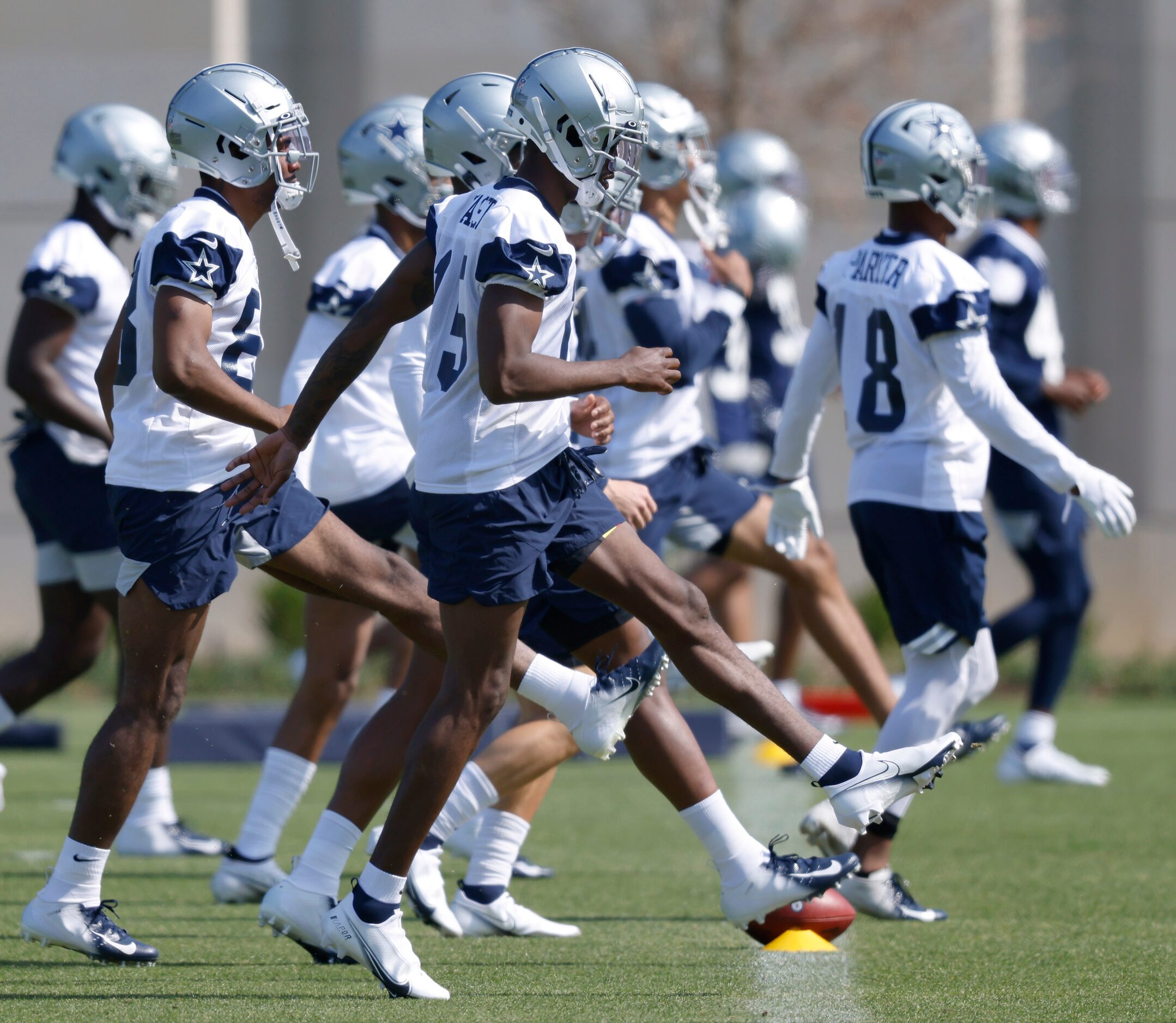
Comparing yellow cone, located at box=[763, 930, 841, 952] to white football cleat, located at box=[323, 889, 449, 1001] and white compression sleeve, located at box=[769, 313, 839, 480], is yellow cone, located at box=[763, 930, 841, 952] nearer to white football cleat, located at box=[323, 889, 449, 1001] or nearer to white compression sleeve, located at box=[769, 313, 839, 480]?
white football cleat, located at box=[323, 889, 449, 1001]

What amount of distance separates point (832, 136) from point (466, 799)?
9905 millimetres

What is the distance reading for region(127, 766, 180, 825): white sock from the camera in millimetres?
6223

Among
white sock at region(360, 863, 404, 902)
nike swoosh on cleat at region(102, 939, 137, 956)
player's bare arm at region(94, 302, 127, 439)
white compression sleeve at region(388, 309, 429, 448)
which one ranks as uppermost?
player's bare arm at region(94, 302, 127, 439)

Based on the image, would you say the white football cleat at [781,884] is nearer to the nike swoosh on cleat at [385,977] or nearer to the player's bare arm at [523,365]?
the nike swoosh on cleat at [385,977]

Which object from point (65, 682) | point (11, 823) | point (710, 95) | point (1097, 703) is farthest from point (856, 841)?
point (710, 95)

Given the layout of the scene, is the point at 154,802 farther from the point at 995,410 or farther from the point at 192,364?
the point at 995,410

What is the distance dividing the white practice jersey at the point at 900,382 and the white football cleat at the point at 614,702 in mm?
1100

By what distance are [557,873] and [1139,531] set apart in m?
9.12

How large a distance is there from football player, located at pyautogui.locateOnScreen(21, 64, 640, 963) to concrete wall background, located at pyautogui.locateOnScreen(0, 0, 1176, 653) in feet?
29.1

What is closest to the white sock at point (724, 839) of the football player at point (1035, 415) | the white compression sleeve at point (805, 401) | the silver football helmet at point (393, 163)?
the white compression sleeve at point (805, 401)

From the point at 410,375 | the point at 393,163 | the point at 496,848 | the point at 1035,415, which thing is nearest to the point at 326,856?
the point at 496,848

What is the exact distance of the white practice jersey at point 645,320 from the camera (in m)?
5.54

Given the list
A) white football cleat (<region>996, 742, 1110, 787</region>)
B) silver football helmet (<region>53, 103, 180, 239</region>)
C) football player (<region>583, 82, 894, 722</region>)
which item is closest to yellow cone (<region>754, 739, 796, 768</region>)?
white football cleat (<region>996, 742, 1110, 787</region>)

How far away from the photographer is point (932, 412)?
5.00 meters
